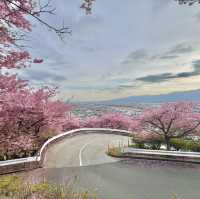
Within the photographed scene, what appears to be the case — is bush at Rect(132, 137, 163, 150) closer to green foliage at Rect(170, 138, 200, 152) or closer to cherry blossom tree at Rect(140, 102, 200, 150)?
cherry blossom tree at Rect(140, 102, 200, 150)

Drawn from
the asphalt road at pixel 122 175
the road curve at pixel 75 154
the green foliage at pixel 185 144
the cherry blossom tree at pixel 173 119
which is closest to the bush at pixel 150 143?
the cherry blossom tree at pixel 173 119

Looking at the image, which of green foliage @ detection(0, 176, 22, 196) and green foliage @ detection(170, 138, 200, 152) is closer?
green foliage @ detection(0, 176, 22, 196)

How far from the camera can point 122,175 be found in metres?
12.1

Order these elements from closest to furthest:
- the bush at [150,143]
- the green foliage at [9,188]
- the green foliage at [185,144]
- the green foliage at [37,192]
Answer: the green foliage at [37,192] < the green foliage at [9,188] < the green foliage at [185,144] < the bush at [150,143]

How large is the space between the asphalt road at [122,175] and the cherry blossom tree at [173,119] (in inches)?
158

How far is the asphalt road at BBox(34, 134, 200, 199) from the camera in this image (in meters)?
9.15

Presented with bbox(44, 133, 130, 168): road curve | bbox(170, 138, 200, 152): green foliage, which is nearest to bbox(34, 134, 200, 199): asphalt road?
bbox(44, 133, 130, 168): road curve

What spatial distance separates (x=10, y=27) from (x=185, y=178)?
28.2ft

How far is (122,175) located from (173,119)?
295 inches

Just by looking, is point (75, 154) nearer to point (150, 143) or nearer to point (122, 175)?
point (150, 143)

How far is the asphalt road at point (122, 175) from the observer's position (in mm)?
9148

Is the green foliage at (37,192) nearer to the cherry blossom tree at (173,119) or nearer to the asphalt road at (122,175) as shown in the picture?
the asphalt road at (122,175)

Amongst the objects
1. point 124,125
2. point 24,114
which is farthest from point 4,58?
point 124,125

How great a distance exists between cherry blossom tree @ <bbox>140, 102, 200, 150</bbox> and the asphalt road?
4.02 meters
